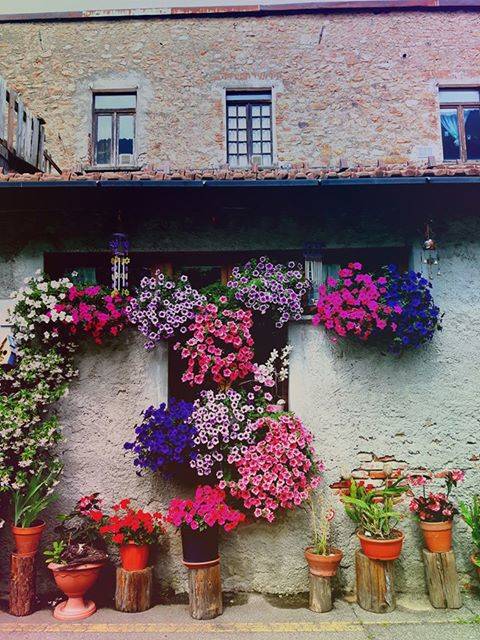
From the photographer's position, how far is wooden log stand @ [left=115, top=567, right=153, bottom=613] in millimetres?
4262

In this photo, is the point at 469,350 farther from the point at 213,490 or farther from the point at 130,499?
the point at 130,499

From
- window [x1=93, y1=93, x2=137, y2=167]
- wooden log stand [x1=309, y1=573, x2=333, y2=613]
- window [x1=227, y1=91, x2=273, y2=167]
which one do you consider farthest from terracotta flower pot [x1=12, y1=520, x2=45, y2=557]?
window [x1=227, y1=91, x2=273, y2=167]

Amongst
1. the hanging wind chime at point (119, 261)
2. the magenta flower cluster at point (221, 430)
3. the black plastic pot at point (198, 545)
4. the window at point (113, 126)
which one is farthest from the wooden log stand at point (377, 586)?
the window at point (113, 126)

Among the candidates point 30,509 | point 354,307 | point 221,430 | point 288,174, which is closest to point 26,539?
point 30,509

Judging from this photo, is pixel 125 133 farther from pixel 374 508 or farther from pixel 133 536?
pixel 374 508

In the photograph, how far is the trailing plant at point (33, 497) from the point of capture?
4418 millimetres

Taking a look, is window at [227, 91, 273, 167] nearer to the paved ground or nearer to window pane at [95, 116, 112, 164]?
window pane at [95, 116, 112, 164]

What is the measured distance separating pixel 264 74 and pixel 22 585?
9.30m

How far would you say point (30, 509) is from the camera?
4.44 meters

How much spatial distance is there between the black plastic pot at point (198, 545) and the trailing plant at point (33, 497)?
123 cm

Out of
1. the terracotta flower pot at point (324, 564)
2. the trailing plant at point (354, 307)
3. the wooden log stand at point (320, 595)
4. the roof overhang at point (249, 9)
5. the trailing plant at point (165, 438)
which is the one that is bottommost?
the wooden log stand at point (320, 595)

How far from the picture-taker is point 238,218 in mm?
5434

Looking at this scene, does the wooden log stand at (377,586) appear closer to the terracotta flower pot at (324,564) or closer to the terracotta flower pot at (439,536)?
the terracotta flower pot at (324,564)

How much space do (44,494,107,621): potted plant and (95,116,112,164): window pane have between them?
742 centimetres
